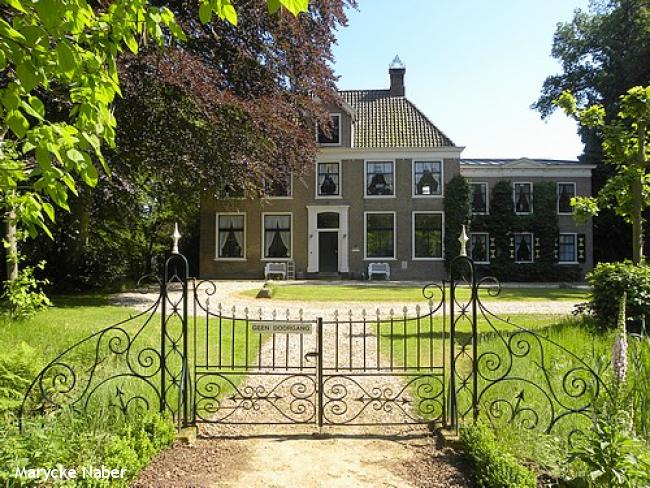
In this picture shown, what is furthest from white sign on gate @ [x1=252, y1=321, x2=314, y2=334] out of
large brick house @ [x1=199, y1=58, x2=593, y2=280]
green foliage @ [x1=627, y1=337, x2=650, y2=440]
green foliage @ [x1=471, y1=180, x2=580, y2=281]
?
green foliage @ [x1=471, y1=180, x2=580, y2=281]

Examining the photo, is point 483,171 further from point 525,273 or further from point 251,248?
point 251,248

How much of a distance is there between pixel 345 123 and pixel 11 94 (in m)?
26.3

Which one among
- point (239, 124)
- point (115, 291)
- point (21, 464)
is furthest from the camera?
point (115, 291)

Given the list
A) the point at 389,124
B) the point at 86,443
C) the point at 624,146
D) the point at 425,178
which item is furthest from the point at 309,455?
the point at 389,124

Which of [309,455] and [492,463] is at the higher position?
[492,463]

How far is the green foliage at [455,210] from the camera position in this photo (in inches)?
1061

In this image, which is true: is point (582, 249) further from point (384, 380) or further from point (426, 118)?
point (384, 380)

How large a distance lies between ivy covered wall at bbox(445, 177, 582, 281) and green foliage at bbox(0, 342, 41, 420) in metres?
24.7

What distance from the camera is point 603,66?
33.2 meters

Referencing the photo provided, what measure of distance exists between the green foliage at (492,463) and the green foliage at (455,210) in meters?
23.4

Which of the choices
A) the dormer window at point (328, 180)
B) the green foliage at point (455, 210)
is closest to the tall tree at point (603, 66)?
the green foliage at point (455, 210)

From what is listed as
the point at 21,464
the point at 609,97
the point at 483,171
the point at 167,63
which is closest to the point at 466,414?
the point at 21,464

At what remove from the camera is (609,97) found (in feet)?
103

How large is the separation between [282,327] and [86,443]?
180cm
